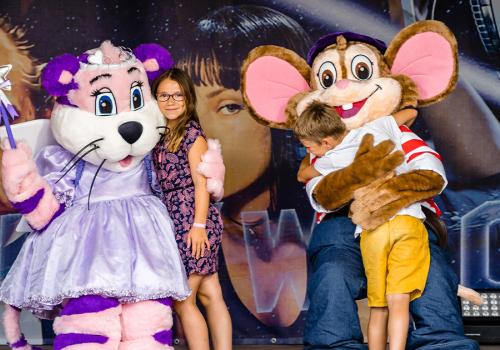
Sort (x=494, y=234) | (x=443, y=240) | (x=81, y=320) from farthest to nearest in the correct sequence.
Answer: (x=494, y=234) < (x=443, y=240) < (x=81, y=320)

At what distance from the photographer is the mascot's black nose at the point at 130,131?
372 centimetres

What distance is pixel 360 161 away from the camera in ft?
11.8

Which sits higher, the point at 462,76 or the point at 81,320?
the point at 462,76

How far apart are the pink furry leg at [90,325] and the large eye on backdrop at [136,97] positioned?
2.36 feet

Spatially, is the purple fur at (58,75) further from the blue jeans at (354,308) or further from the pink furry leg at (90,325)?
the blue jeans at (354,308)

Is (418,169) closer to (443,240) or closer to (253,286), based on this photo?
(443,240)

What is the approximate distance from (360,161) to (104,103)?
37.4 inches

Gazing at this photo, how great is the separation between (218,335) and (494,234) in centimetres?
134

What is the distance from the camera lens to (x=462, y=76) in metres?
4.50

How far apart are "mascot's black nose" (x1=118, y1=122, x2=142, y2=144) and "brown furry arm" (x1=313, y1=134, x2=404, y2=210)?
705 millimetres

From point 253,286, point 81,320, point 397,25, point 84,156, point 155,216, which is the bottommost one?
point 253,286

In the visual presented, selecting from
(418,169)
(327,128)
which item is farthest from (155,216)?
(418,169)

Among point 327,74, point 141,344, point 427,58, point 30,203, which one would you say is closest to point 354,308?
point 141,344

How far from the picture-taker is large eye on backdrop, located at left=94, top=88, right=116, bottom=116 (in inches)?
147
